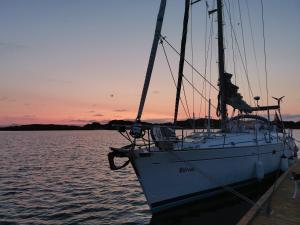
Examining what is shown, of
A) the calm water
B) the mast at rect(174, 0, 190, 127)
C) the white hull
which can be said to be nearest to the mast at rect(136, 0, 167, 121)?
the white hull

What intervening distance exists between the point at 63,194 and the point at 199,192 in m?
7.89

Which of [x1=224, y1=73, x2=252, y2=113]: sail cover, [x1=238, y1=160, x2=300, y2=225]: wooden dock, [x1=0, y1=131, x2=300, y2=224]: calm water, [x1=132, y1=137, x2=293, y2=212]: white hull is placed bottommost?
[x1=0, y1=131, x2=300, y2=224]: calm water

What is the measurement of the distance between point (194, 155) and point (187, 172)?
0.73m

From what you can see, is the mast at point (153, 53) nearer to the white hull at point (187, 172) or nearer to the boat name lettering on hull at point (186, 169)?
the white hull at point (187, 172)

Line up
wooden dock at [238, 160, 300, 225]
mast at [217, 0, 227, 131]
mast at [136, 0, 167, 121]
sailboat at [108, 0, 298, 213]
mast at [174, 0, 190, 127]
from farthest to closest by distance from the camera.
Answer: mast at [217, 0, 227, 131] → mast at [174, 0, 190, 127] → sailboat at [108, 0, 298, 213] → mast at [136, 0, 167, 121] → wooden dock at [238, 160, 300, 225]

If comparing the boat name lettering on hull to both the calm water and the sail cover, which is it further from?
the sail cover

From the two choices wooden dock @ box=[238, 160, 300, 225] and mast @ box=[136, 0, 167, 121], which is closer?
wooden dock @ box=[238, 160, 300, 225]

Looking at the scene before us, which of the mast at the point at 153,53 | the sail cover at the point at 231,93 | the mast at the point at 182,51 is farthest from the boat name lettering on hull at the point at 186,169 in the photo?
the sail cover at the point at 231,93

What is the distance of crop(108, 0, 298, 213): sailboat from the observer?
12.6 metres

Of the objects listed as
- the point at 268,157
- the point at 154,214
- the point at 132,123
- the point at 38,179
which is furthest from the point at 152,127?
the point at 38,179

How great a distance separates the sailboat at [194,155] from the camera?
12648 millimetres

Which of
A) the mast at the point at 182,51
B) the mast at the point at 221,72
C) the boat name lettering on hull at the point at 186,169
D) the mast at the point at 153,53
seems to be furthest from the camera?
the mast at the point at 221,72

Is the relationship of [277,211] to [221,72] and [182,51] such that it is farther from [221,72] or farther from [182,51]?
[221,72]

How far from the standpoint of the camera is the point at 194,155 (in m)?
13.9
